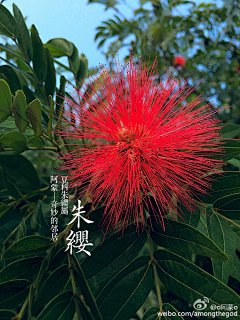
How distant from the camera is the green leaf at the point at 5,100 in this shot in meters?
0.85

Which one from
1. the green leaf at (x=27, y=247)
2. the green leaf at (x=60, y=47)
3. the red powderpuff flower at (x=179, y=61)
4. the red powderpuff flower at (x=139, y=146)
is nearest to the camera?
the green leaf at (x=27, y=247)

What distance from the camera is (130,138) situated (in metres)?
1.10

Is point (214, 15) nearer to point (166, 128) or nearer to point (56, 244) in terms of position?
point (166, 128)

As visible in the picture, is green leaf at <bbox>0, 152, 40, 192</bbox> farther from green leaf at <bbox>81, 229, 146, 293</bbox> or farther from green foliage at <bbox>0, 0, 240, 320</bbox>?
green leaf at <bbox>81, 229, 146, 293</bbox>

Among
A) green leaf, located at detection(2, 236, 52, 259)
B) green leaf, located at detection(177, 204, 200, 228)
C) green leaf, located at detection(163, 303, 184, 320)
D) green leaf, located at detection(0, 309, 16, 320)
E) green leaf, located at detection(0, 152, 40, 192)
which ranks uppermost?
green leaf, located at detection(0, 152, 40, 192)

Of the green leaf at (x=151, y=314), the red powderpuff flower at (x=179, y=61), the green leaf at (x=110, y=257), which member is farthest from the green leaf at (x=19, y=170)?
the red powderpuff flower at (x=179, y=61)

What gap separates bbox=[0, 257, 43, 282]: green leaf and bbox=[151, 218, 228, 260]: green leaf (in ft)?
1.42

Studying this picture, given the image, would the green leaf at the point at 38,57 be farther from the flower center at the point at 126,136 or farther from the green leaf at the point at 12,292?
the green leaf at the point at 12,292

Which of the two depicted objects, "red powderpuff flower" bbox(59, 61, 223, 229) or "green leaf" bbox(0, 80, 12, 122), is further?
"red powderpuff flower" bbox(59, 61, 223, 229)

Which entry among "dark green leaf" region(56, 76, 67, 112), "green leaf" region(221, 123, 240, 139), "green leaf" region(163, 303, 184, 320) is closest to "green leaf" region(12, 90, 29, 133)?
"dark green leaf" region(56, 76, 67, 112)

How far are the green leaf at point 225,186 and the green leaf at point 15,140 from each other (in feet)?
2.30

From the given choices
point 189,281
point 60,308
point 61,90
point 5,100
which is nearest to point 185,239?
point 189,281

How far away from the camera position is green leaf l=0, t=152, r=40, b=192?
3.81 ft

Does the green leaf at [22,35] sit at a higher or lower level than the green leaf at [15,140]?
higher
